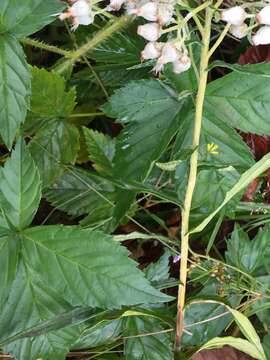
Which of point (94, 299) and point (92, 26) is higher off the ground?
point (92, 26)

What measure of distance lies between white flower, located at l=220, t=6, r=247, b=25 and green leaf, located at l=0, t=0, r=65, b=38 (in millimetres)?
281

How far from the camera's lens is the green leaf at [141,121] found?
113 cm

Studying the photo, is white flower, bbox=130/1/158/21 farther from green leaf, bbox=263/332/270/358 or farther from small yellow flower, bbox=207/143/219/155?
green leaf, bbox=263/332/270/358

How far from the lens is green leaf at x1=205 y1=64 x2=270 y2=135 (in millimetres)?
1116

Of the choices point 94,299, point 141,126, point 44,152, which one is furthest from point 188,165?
point 44,152

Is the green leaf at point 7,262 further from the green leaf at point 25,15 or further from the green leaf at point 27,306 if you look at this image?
the green leaf at point 25,15

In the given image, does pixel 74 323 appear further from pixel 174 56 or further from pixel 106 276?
pixel 174 56

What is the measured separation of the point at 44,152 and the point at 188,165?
416 millimetres

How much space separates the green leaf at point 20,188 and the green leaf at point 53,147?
0.86 feet

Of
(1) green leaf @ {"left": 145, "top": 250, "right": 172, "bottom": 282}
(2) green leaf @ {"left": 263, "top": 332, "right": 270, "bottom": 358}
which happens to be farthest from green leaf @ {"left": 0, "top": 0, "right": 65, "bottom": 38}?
(2) green leaf @ {"left": 263, "top": 332, "right": 270, "bottom": 358}

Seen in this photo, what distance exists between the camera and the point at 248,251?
1.25 m

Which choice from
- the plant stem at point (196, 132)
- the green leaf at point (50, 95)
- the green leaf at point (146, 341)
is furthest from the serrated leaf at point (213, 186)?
the green leaf at point (50, 95)

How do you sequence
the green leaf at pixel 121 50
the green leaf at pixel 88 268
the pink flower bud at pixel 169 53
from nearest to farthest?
the pink flower bud at pixel 169 53 < the green leaf at pixel 88 268 < the green leaf at pixel 121 50

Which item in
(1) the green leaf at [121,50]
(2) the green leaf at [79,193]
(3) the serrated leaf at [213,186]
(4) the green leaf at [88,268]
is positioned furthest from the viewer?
(2) the green leaf at [79,193]
